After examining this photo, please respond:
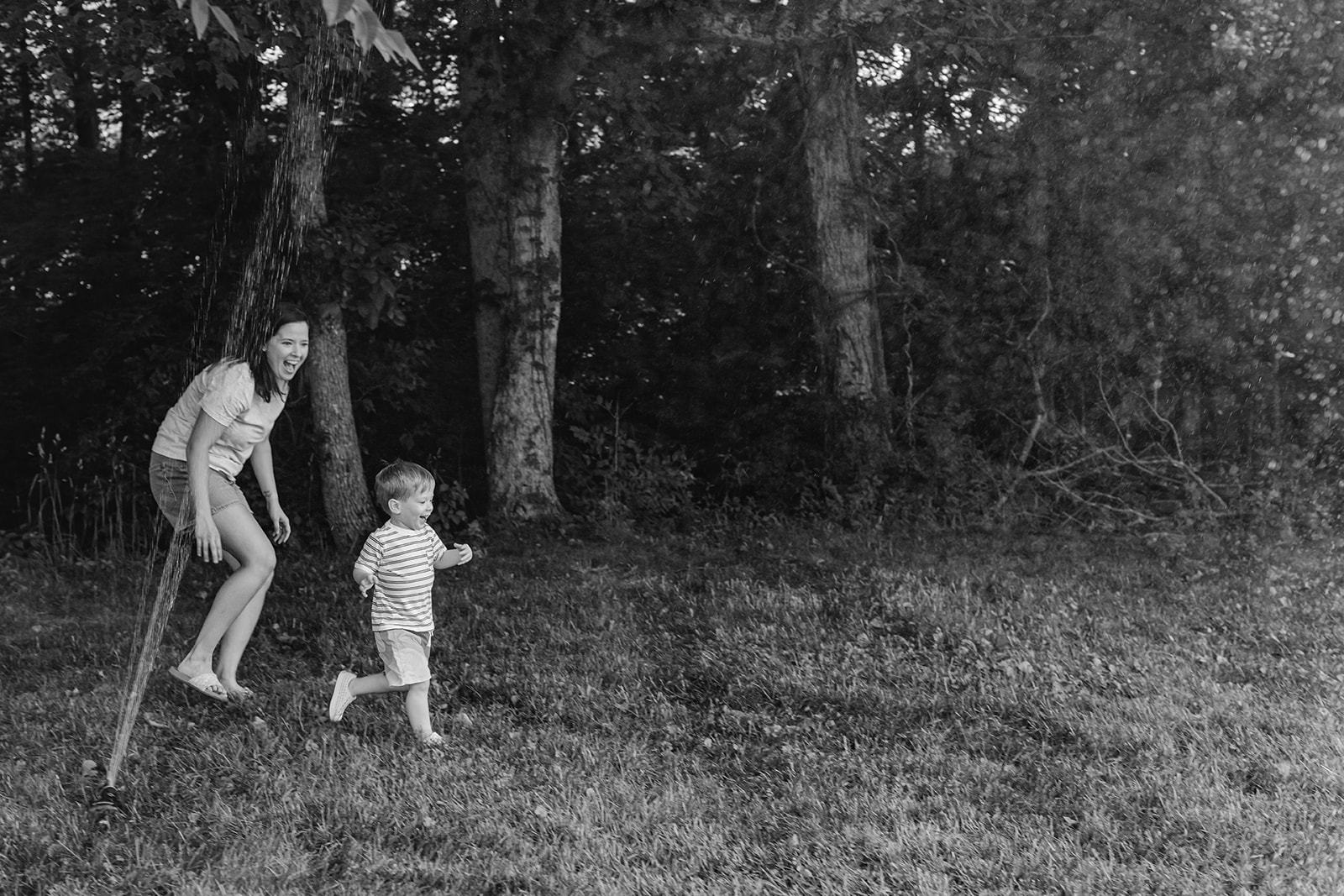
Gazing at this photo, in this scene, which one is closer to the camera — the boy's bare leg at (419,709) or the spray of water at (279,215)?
the boy's bare leg at (419,709)

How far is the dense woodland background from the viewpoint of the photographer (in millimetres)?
11109

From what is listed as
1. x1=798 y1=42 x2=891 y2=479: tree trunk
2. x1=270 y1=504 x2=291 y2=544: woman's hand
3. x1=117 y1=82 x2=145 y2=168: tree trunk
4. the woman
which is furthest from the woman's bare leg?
x1=117 y1=82 x2=145 y2=168: tree trunk

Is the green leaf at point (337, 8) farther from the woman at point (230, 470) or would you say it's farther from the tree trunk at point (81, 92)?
the tree trunk at point (81, 92)

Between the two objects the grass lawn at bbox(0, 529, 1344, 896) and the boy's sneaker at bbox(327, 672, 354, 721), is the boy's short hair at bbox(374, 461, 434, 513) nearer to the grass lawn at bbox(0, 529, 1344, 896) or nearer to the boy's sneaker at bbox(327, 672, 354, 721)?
the boy's sneaker at bbox(327, 672, 354, 721)

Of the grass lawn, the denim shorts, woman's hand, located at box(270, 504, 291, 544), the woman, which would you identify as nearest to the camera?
the grass lawn

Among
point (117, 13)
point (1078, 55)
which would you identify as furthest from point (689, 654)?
point (1078, 55)

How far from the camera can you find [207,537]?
18.4 feet

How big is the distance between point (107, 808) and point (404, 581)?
146 cm

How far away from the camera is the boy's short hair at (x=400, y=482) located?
546 centimetres

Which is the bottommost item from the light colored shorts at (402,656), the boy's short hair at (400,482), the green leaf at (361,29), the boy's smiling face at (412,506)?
the light colored shorts at (402,656)

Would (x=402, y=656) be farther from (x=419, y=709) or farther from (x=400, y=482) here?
(x=400, y=482)

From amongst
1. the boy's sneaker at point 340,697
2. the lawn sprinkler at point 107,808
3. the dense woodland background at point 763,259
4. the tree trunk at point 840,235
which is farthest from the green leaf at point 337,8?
the tree trunk at point 840,235

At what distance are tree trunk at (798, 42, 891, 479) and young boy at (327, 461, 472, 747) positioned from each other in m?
7.40

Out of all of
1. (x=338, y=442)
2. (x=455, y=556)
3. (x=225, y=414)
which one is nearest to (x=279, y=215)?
(x=338, y=442)
